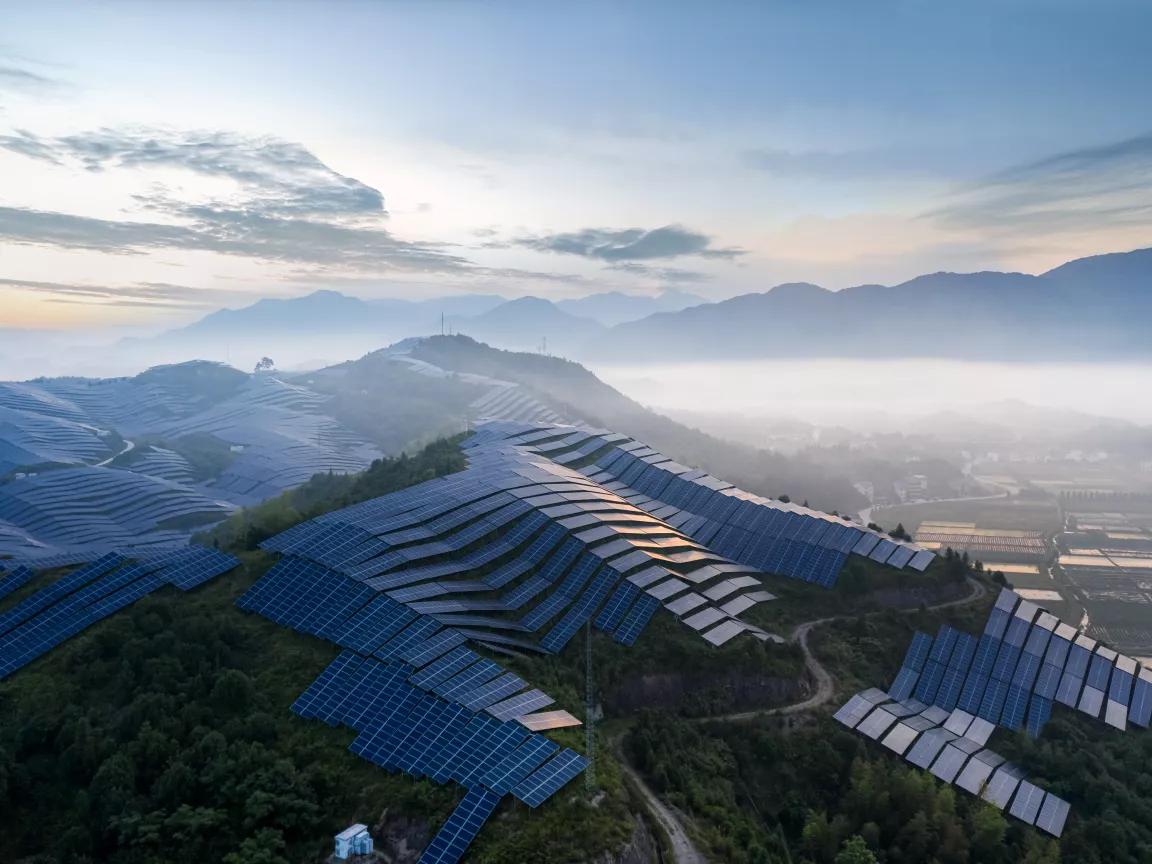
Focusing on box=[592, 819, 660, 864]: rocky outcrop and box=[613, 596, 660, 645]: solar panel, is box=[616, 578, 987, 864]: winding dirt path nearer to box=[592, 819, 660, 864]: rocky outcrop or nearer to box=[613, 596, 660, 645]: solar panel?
box=[592, 819, 660, 864]: rocky outcrop

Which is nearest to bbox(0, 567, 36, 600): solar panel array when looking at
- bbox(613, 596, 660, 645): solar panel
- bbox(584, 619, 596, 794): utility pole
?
bbox(584, 619, 596, 794): utility pole

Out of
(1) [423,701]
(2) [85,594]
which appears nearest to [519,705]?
(1) [423,701]

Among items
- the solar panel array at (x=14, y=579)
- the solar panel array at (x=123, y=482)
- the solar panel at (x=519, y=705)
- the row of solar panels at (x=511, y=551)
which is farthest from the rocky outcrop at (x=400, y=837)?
the solar panel array at (x=123, y=482)

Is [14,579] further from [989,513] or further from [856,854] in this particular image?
[989,513]

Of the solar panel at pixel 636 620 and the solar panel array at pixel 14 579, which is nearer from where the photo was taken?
the solar panel array at pixel 14 579

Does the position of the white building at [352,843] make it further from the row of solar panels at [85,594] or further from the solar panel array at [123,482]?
the solar panel array at [123,482]

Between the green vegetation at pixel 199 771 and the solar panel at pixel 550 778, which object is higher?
the solar panel at pixel 550 778

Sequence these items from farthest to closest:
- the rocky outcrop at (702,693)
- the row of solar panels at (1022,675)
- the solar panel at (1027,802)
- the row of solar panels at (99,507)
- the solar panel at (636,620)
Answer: the row of solar panels at (99,507) < the row of solar panels at (1022,675) < the solar panel at (636,620) < the rocky outcrop at (702,693) < the solar panel at (1027,802)
